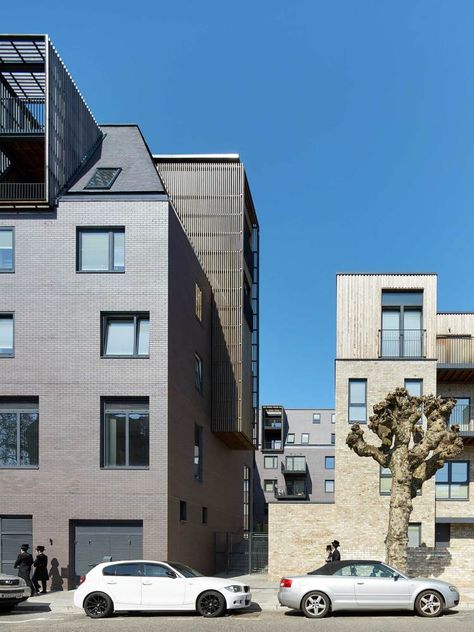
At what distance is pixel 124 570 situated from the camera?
1927 cm

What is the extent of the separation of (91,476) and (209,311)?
11.7 meters

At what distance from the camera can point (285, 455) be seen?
7650 cm

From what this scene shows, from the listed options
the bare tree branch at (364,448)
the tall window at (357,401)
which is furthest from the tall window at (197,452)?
the bare tree branch at (364,448)

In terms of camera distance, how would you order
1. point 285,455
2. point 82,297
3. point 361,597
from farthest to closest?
point 285,455 → point 82,297 → point 361,597

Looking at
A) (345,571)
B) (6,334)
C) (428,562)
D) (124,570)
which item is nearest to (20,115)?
(6,334)

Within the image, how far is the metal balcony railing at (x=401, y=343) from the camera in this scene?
110ft

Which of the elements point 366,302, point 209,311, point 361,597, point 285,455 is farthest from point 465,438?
point 285,455

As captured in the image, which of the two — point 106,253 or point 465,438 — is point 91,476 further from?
point 465,438

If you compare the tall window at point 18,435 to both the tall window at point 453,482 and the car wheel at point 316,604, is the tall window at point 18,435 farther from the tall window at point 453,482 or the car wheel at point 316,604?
the tall window at point 453,482

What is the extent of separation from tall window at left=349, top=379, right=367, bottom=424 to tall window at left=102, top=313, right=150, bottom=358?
10.3 m

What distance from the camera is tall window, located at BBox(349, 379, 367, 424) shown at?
3328 cm

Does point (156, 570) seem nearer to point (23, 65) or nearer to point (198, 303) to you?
point (198, 303)

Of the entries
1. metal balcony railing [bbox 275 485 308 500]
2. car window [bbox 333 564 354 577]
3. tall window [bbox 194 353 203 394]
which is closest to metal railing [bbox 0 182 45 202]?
tall window [bbox 194 353 203 394]

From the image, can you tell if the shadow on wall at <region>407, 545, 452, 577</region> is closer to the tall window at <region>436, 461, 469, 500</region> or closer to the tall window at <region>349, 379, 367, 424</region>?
the tall window at <region>436, 461, 469, 500</region>
